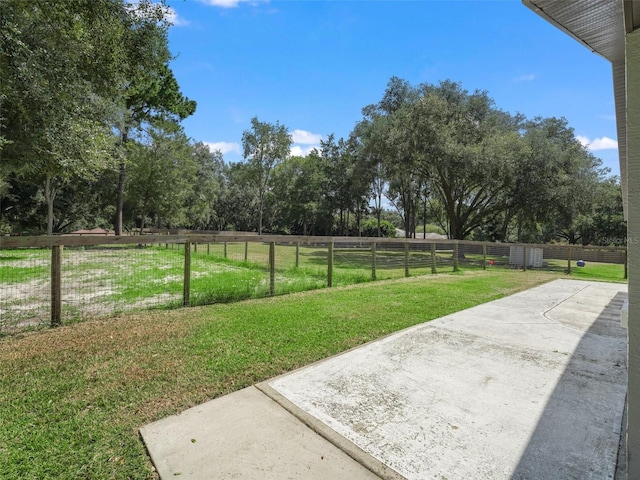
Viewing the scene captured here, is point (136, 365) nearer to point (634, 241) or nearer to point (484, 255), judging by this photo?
point (634, 241)

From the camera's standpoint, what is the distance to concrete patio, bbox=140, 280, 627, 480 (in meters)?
1.81

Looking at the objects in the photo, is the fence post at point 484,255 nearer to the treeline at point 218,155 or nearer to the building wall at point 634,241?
the treeline at point 218,155

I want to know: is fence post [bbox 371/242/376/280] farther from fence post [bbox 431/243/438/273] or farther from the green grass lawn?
the green grass lawn

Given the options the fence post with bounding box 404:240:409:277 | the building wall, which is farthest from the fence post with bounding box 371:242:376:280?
the building wall

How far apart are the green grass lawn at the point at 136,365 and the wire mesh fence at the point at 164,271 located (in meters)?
0.70

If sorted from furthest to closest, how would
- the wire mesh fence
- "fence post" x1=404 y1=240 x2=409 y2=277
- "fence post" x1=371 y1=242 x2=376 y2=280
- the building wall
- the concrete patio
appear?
"fence post" x1=404 y1=240 x2=409 y2=277
"fence post" x1=371 y1=242 x2=376 y2=280
the wire mesh fence
the concrete patio
the building wall

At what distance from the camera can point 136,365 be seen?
10.0 feet

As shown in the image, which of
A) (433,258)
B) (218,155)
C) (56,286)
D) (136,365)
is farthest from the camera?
(218,155)

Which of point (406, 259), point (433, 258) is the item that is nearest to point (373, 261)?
point (406, 259)

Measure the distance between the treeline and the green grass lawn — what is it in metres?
4.42

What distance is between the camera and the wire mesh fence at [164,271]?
473 cm

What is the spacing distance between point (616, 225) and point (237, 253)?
3533 cm

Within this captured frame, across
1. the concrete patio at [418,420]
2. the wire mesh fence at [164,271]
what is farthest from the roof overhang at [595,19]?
the wire mesh fence at [164,271]

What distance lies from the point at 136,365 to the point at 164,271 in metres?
6.07
